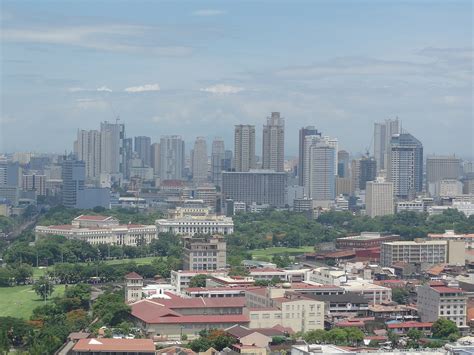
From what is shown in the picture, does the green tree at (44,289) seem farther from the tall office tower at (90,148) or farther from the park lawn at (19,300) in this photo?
the tall office tower at (90,148)

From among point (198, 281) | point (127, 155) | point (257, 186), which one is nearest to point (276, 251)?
point (198, 281)

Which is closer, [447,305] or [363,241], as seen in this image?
[447,305]

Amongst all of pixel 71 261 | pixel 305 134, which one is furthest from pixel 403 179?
pixel 71 261

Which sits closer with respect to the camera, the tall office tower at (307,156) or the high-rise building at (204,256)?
the high-rise building at (204,256)

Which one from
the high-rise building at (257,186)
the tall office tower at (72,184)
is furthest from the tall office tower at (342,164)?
the tall office tower at (72,184)

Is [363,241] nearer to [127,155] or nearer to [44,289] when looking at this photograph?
[44,289]

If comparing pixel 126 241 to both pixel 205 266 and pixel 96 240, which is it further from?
pixel 205 266
